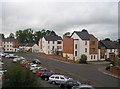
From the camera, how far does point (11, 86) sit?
26953mm

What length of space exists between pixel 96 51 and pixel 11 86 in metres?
45.5

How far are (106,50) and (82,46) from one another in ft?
35.5

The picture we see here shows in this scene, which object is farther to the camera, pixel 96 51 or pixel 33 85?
pixel 96 51

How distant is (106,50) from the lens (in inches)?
2948

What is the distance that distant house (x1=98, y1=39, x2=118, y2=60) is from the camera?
72.2 meters

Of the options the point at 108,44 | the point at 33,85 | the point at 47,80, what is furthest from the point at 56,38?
the point at 33,85

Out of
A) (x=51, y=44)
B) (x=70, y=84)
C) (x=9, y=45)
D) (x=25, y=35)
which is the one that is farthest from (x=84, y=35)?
(x=25, y=35)

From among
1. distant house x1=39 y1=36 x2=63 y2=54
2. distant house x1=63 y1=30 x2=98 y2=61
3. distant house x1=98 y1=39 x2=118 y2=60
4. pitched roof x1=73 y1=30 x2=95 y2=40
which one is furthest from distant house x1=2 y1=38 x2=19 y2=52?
pitched roof x1=73 y1=30 x2=95 y2=40

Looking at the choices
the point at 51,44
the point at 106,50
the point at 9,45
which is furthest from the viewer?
the point at 9,45

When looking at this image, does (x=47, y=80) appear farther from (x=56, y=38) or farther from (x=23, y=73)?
(x=56, y=38)

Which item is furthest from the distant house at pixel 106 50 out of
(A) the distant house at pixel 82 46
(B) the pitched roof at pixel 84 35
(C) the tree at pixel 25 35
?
(C) the tree at pixel 25 35

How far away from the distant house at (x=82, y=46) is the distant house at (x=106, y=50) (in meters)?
3.18

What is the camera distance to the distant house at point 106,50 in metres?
72.2

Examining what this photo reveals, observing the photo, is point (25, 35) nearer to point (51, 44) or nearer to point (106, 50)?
point (51, 44)
